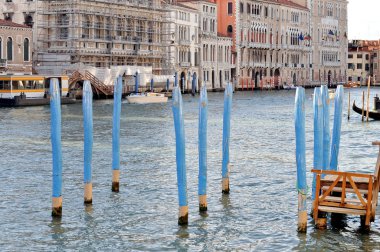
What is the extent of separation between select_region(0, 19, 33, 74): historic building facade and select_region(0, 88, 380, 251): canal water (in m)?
19.8

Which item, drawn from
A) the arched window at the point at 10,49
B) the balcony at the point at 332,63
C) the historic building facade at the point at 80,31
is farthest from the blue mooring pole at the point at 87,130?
the balcony at the point at 332,63

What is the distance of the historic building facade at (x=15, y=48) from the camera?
4697 cm

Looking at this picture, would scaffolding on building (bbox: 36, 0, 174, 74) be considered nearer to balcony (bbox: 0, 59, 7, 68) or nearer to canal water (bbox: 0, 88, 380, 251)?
balcony (bbox: 0, 59, 7, 68)

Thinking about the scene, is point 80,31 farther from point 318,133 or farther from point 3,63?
point 318,133

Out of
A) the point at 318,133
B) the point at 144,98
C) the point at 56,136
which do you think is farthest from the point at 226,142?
the point at 144,98

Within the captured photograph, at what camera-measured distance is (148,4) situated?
2331 inches

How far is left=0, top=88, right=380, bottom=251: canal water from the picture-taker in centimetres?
1188

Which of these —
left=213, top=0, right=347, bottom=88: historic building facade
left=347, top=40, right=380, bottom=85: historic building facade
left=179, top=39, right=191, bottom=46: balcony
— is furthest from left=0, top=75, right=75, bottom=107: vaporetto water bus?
left=347, top=40, right=380, bottom=85: historic building facade

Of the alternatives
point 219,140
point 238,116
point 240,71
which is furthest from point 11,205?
point 240,71

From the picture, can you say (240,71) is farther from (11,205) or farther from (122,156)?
(11,205)

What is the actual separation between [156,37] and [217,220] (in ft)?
Result: 157

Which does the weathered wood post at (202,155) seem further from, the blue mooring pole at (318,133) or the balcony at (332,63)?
the balcony at (332,63)

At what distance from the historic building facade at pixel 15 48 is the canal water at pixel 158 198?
65.1 feet

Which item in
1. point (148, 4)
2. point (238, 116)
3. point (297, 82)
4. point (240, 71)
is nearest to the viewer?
point (238, 116)
